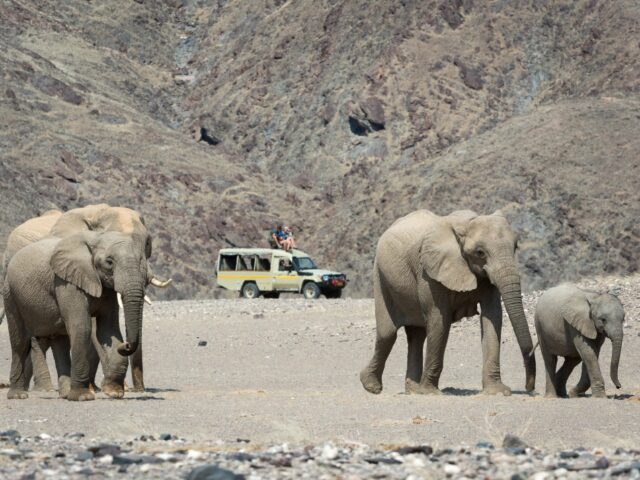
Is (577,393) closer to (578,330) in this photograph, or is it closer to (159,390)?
(578,330)

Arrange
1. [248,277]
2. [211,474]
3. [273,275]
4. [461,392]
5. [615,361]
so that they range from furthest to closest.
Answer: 1. [248,277]
2. [273,275]
3. [461,392]
4. [615,361]
5. [211,474]

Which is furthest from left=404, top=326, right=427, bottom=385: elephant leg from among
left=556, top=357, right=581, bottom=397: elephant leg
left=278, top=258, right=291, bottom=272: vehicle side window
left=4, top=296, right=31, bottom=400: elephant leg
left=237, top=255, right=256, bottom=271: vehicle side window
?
left=237, top=255, right=256, bottom=271: vehicle side window

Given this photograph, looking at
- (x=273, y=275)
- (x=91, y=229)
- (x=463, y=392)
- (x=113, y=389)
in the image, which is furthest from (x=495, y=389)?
(x=273, y=275)

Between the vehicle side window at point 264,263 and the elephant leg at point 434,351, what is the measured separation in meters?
31.5

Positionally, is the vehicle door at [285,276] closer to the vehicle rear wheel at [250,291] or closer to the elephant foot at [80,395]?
the vehicle rear wheel at [250,291]

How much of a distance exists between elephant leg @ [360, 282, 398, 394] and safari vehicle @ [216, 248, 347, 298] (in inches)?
1116

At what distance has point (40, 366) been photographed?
61.6ft

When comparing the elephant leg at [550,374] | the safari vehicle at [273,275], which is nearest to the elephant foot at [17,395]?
→ the elephant leg at [550,374]

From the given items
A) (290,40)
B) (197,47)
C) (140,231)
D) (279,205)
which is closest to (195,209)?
(279,205)

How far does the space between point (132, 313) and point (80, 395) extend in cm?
134

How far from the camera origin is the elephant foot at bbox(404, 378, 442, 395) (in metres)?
17.6

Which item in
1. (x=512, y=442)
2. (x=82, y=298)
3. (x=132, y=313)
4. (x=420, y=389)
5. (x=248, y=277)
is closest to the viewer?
(x=512, y=442)

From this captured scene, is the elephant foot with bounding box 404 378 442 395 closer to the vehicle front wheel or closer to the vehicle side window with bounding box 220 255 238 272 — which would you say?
the vehicle front wheel

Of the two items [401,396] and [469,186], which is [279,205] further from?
[401,396]
